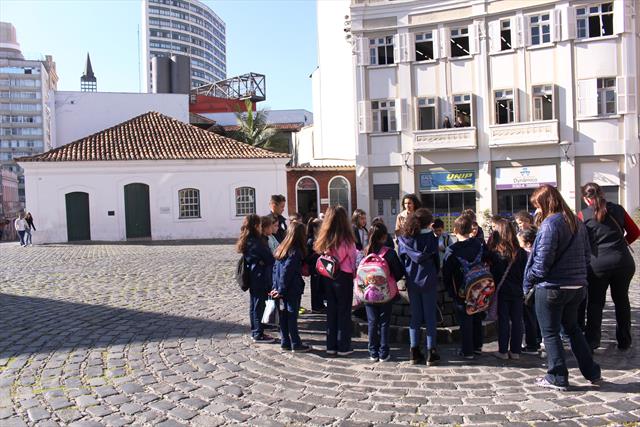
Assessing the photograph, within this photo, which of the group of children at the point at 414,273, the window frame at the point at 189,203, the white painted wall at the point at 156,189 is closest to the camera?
the group of children at the point at 414,273

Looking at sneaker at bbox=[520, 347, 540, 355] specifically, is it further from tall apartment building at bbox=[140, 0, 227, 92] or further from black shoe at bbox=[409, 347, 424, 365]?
tall apartment building at bbox=[140, 0, 227, 92]

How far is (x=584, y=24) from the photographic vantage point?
2595 cm

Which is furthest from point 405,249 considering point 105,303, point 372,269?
point 105,303

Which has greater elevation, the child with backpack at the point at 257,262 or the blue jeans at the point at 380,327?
the child with backpack at the point at 257,262

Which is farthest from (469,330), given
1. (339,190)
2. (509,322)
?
(339,190)

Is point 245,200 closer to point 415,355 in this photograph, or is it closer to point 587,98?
point 587,98

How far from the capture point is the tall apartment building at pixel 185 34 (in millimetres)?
126394

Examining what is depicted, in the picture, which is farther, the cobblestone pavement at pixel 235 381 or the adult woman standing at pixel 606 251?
the adult woman standing at pixel 606 251

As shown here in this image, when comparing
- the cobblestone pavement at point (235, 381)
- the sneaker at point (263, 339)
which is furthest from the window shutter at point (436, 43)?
the sneaker at point (263, 339)

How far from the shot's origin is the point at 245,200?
29.2 metres

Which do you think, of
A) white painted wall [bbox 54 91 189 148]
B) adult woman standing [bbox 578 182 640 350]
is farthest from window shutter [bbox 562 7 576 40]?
white painted wall [bbox 54 91 189 148]

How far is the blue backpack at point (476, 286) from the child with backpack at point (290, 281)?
1.80 metres

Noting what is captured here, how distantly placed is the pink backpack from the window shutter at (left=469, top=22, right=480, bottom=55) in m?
24.1

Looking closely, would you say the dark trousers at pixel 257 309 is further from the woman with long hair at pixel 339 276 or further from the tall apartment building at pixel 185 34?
the tall apartment building at pixel 185 34
